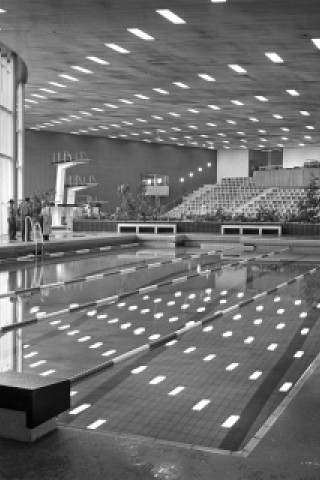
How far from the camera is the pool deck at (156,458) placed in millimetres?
3037

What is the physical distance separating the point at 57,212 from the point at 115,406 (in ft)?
113

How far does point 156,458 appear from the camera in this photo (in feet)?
10.6

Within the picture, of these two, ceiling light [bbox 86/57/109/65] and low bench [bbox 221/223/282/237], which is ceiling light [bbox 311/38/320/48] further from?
low bench [bbox 221/223/282/237]

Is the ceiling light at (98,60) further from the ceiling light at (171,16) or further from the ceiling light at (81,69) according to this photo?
the ceiling light at (171,16)

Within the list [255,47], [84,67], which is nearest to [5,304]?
[255,47]

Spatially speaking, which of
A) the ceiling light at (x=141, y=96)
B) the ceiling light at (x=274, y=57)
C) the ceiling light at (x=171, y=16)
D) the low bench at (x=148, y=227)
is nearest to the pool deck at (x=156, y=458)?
the ceiling light at (x=171, y=16)

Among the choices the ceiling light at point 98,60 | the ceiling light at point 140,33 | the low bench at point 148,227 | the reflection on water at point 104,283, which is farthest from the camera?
the low bench at point 148,227

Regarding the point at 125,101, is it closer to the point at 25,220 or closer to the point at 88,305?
the point at 25,220

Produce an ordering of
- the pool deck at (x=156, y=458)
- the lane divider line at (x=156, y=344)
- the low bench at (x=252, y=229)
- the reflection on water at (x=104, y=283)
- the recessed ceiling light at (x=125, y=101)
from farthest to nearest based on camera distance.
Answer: the low bench at (x=252, y=229) → the recessed ceiling light at (x=125, y=101) → the reflection on water at (x=104, y=283) → the lane divider line at (x=156, y=344) → the pool deck at (x=156, y=458)

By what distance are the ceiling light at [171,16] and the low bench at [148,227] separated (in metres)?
16.2

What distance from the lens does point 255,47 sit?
54.2 feet

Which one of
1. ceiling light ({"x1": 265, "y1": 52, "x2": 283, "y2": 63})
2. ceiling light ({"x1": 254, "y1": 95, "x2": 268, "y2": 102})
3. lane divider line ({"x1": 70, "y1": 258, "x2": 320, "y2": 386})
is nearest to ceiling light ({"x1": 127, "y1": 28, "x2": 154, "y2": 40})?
ceiling light ({"x1": 265, "y1": 52, "x2": 283, "y2": 63})

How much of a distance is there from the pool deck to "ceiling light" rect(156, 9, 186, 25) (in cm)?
1098

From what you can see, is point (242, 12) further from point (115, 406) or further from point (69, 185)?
point (69, 185)
